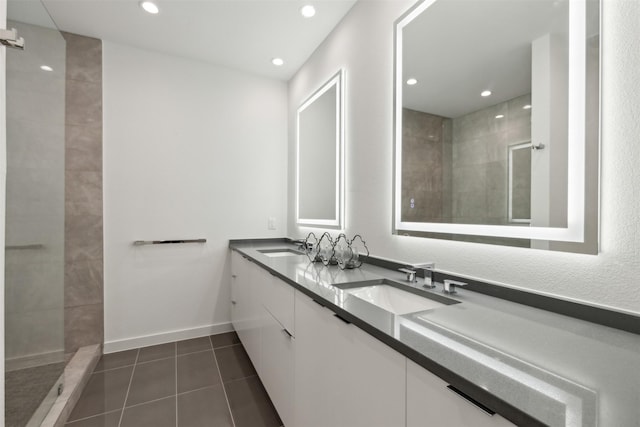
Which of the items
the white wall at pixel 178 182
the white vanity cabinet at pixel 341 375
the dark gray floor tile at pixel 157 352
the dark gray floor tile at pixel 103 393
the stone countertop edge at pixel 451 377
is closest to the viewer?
the stone countertop edge at pixel 451 377

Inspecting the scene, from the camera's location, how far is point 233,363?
7.14 ft

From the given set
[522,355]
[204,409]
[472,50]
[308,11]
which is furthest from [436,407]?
[308,11]

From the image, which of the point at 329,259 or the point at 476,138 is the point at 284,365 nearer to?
the point at 329,259

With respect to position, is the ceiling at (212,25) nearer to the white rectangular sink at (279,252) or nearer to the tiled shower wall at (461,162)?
the tiled shower wall at (461,162)

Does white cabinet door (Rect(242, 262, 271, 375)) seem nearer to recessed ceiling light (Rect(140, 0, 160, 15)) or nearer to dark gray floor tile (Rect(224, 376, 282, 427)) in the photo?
dark gray floor tile (Rect(224, 376, 282, 427))

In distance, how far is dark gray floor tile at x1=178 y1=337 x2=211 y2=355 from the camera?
2.39 metres

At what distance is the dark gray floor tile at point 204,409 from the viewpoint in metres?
1.57

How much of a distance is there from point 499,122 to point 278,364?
4.87ft

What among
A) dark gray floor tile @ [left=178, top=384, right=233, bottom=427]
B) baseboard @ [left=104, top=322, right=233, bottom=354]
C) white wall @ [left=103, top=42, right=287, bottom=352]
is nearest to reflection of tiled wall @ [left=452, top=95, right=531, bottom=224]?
dark gray floor tile @ [left=178, top=384, right=233, bottom=427]

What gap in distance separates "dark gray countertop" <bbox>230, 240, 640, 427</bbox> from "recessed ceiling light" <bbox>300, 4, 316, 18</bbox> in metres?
1.90

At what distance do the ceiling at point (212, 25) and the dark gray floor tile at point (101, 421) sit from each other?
2582 millimetres

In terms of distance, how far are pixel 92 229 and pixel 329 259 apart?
1.97 meters

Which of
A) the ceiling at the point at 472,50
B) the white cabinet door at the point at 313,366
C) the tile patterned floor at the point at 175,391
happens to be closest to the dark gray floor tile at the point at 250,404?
the tile patterned floor at the point at 175,391

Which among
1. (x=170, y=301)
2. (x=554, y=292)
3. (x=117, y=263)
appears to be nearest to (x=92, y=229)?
(x=117, y=263)
